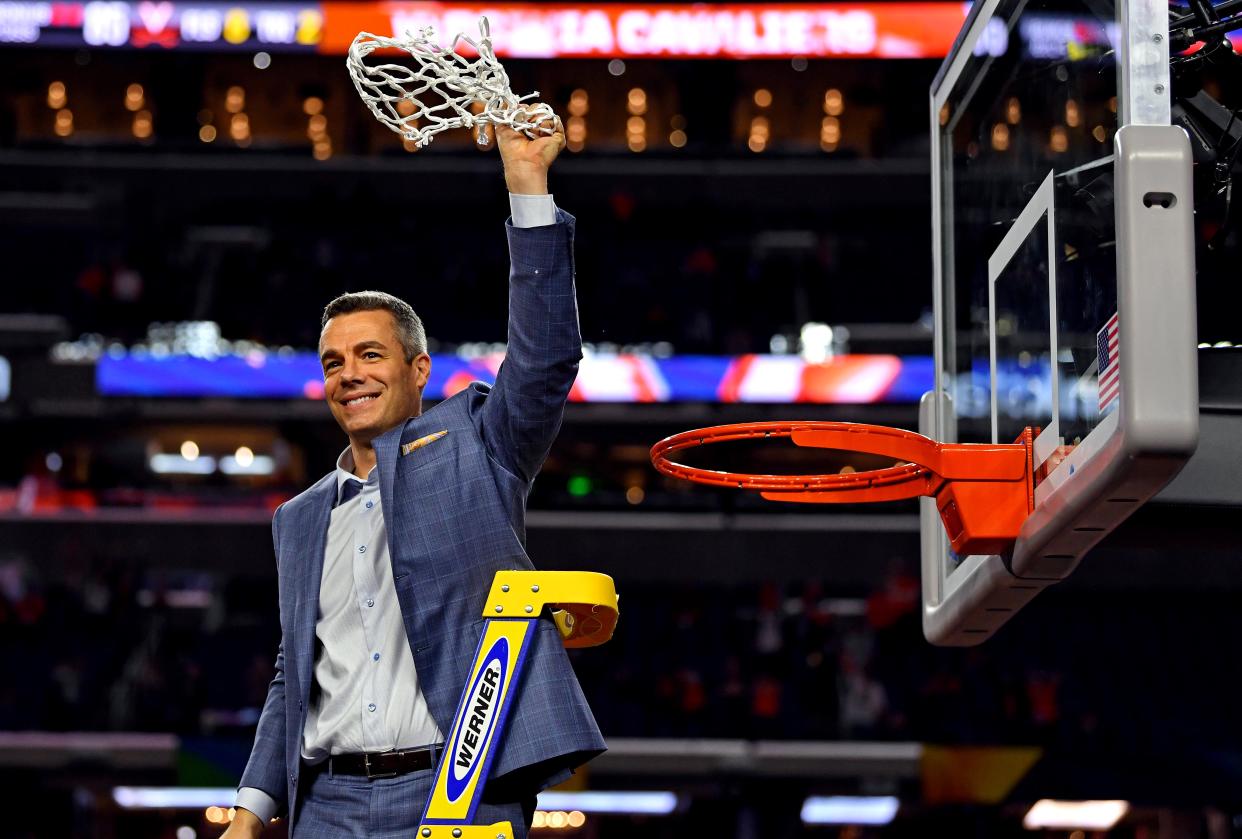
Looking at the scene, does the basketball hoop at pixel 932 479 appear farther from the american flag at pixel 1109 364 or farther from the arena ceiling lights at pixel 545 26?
the arena ceiling lights at pixel 545 26

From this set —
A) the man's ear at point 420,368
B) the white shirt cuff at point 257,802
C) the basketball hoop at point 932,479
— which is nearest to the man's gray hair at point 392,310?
the man's ear at point 420,368

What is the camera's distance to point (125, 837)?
46.5 ft

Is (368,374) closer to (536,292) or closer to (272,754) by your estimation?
(536,292)

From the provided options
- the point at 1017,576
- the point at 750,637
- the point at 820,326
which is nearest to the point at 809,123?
the point at 820,326

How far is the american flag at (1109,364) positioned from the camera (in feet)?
10.4

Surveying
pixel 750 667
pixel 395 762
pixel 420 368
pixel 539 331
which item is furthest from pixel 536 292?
pixel 750 667

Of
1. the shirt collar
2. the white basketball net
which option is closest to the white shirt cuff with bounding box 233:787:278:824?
the shirt collar

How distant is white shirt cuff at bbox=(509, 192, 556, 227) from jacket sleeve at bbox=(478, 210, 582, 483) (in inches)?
0.5

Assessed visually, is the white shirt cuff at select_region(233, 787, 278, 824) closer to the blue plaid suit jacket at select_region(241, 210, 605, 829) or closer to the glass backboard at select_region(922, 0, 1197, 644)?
the blue plaid suit jacket at select_region(241, 210, 605, 829)

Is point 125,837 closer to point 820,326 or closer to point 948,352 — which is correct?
point 820,326

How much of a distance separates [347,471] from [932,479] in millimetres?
1358

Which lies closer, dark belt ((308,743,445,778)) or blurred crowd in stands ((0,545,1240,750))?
dark belt ((308,743,445,778))

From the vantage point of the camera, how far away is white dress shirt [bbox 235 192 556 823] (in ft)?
9.29

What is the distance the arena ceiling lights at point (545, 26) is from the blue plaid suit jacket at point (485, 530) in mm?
14718
